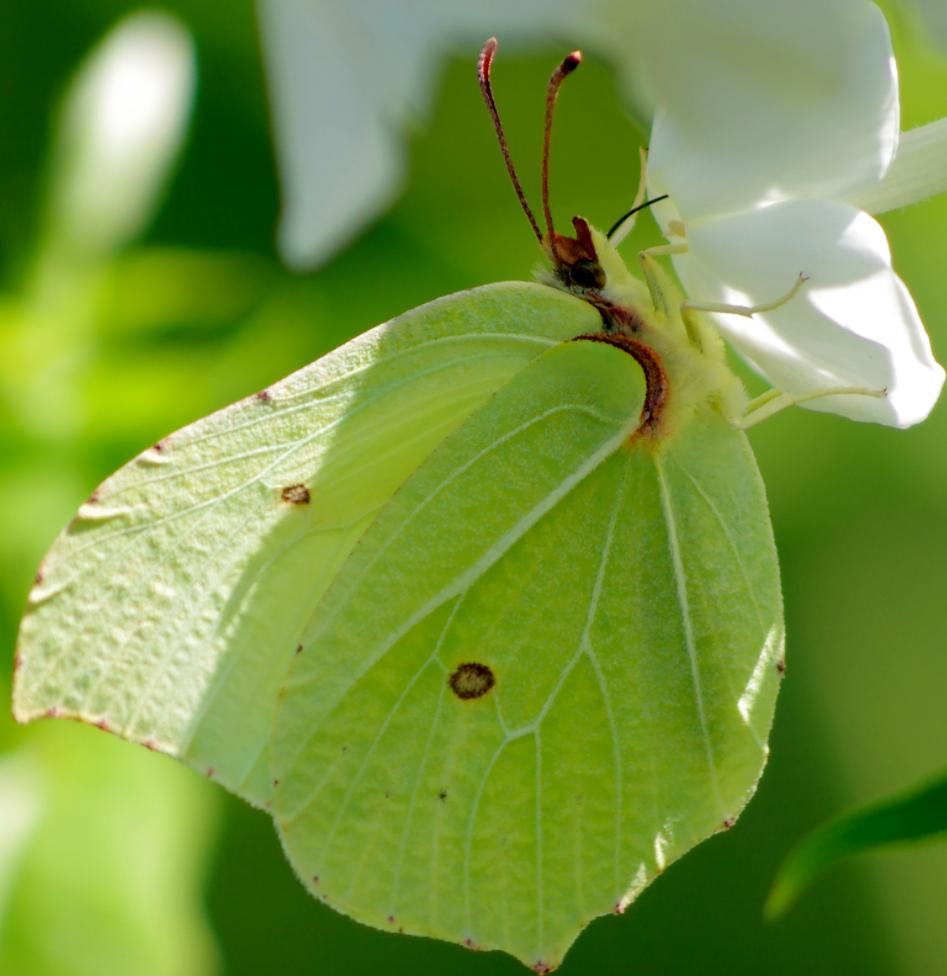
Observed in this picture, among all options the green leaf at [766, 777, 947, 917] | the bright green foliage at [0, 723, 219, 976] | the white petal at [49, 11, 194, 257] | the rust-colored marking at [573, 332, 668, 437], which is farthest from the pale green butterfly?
the white petal at [49, 11, 194, 257]

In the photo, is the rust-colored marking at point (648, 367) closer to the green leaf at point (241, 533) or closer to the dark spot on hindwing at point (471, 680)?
the green leaf at point (241, 533)

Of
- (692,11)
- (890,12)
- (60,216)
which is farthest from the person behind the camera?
(60,216)

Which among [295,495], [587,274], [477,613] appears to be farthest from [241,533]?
[587,274]

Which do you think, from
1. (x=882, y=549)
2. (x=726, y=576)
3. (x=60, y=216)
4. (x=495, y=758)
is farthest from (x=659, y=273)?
(x=882, y=549)

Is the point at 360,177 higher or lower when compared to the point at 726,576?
higher

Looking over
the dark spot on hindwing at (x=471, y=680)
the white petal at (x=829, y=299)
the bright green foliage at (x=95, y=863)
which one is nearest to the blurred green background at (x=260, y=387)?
the bright green foliage at (x=95, y=863)

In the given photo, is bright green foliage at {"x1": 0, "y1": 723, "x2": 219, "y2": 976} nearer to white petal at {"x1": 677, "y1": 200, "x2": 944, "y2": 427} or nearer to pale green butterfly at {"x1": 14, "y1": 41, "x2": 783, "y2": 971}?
pale green butterfly at {"x1": 14, "y1": 41, "x2": 783, "y2": 971}

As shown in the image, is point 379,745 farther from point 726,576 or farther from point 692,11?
point 692,11
